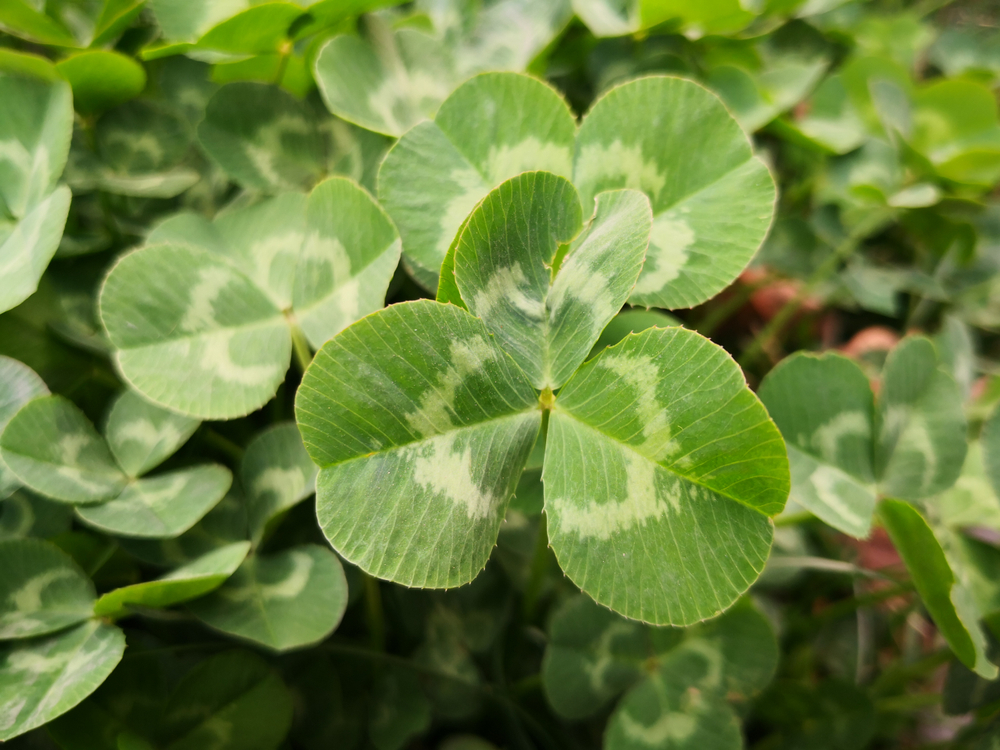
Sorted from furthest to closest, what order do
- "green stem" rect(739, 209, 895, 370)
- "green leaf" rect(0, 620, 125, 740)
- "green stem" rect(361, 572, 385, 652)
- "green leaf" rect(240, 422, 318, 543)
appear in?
1. "green stem" rect(739, 209, 895, 370)
2. "green stem" rect(361, 572, 385, 652)
3. "green leaf" rect(240, 422, 318, 543)
4. "green leaf" rect(0, 620, 125, 740)

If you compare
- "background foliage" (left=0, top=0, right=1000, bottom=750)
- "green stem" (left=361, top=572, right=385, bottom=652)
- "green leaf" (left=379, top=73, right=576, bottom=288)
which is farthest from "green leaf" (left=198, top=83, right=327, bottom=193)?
"green stem" (left=361, top=572, right=385, bottom=652)

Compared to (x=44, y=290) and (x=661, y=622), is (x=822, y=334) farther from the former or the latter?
(x=44, y=290)

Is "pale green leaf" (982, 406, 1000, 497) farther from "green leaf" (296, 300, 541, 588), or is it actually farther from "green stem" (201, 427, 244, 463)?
"green stem" (201, 427, 244, 463)

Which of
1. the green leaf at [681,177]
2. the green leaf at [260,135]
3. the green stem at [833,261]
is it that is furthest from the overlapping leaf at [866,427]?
the green leaf at [260,135]

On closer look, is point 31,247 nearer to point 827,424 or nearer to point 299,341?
point 299,341

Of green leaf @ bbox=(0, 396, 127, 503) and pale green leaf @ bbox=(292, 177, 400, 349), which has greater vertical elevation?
pale green leaf @ bbox=(292, 177, 400, 349)

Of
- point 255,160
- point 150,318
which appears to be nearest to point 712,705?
point 150,318

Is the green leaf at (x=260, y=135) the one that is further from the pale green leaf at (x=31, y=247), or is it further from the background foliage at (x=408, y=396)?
the pale green leaf at (x=31, y=247)

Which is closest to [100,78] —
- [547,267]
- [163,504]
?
[163,504]
